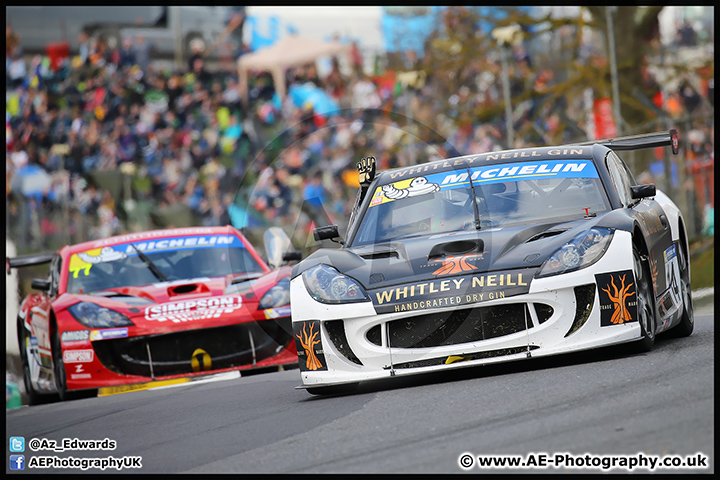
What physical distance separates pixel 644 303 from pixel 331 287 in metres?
1.72

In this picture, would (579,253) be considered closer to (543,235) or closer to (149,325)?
(543,235)

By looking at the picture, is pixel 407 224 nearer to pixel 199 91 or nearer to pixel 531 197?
pixel 531 197

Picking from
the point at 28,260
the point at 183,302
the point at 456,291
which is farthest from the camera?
the point at 28,260

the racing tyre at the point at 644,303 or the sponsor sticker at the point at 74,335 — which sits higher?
the racing tyre at the point at 644,303

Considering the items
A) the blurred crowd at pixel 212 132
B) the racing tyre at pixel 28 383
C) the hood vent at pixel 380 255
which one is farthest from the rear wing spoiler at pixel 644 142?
the blurred crowd at pixel 212 132

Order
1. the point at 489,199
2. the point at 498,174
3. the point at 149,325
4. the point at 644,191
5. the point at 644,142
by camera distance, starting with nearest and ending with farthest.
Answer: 1. the point at 644,191
2. the point at 489,199
3. the point at 498,174
4. the point at 644,142
5. the point at 149,325

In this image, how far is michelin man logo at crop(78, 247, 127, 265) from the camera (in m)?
9.02

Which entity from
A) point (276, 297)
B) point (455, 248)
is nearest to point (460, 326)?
Answer: point (455, 248)

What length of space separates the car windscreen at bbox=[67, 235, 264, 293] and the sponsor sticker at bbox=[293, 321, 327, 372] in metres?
3.45

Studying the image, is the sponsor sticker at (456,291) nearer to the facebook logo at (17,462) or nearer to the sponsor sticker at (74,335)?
the facebook logo at (17,462)

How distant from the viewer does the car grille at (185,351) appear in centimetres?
783

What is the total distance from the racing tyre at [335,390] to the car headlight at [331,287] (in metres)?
0.61

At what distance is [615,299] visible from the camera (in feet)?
16.5

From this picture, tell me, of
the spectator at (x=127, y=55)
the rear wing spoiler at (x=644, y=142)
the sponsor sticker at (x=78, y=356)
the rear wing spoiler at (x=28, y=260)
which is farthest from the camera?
the spectator at (x=127, y=55)
